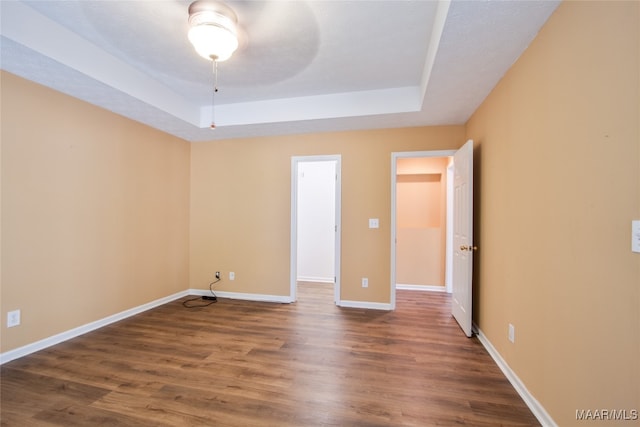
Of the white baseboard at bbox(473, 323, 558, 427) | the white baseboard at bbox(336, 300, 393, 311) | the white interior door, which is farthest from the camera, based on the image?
the white baseboard at bbox(336, 300, 393, 311)

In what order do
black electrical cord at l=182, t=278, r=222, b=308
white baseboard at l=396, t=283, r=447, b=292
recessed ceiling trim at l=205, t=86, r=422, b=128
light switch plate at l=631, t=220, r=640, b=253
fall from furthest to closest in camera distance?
white baseboard at l=396, t=283, r=447, b=292
black electrical cord at l=182, t=278, r=222, b=308
recessed ceiling trim at l=205, t=86, r=422, b=128
light switch plate at l=631, t=220, r=640, b=253

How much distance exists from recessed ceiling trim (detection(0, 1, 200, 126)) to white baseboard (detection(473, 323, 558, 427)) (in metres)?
4.08

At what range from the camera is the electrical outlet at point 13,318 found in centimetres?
218

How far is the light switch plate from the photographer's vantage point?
0.99 metres

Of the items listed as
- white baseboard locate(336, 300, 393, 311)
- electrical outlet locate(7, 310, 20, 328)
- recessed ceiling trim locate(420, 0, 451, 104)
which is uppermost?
recessed ceiling trim locate(420, 0, 451, 104)

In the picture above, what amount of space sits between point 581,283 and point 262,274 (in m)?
3.45

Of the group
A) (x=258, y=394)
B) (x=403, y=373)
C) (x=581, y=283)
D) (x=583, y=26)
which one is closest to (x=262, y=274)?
(x=258, y=394)

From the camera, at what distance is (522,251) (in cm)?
187

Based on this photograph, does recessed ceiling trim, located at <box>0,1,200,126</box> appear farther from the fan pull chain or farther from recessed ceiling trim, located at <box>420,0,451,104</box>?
recessed ceiling trim, located at <box>420,0,451,104</box>

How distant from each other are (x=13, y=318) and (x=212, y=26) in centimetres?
286

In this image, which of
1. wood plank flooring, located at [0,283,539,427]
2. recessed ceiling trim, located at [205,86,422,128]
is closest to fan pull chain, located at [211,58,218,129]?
recessed ceiling trim, located at [205,86,422,128]

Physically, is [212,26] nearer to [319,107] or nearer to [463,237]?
[319,107]

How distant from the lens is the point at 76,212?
2670 mm

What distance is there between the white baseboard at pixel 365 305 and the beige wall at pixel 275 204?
0.16 ft
